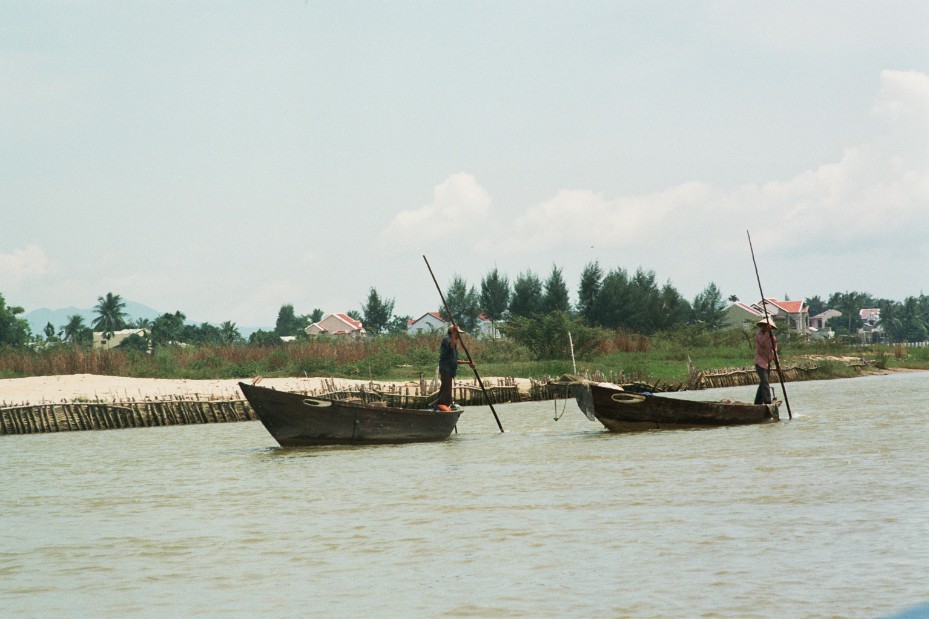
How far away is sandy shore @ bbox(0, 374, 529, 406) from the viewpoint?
3141 centimetres

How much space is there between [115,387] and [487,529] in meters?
24.8

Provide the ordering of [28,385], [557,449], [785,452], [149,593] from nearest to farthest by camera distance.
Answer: [149,593] → [785,452] → [557,449] → [28,385]

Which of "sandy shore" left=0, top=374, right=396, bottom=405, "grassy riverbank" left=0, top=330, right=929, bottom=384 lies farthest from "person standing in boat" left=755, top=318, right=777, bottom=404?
"sandy shore" left=0, top=374, right=396, bottom=405

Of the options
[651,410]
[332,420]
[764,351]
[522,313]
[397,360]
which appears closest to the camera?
[332,420]

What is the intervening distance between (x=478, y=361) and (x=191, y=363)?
11.9m

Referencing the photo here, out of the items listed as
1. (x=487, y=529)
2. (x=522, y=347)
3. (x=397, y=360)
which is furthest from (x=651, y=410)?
(x=522, y=347)

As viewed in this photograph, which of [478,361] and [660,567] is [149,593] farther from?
[478,361]

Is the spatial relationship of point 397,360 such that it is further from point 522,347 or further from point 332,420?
point 332,420

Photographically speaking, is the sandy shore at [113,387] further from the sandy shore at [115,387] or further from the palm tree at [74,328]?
the palm tree at [74,328]

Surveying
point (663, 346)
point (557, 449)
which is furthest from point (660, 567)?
point (663, 346)

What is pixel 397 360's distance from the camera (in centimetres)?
4094

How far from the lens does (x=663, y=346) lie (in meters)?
51.9

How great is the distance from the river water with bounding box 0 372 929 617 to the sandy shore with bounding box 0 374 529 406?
39.3 ft

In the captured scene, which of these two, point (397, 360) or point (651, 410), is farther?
point (397, 360)
